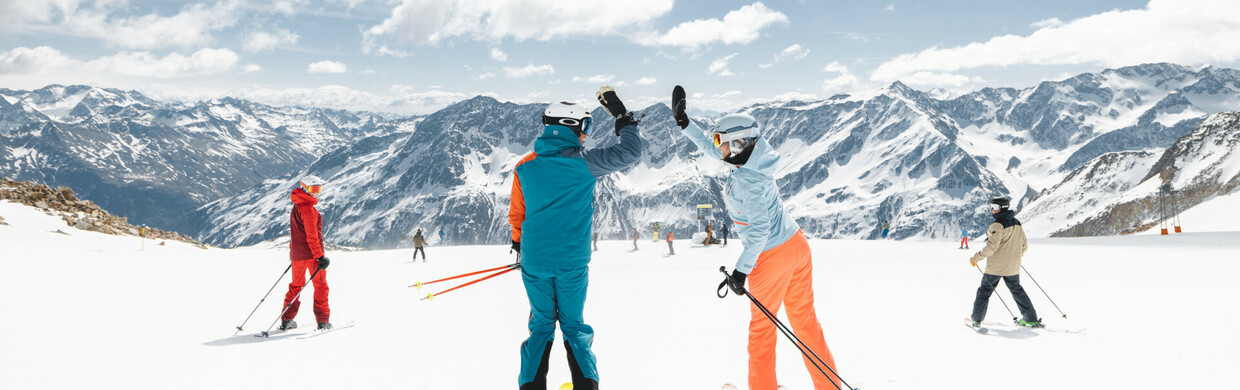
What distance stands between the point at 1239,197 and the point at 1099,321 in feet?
270

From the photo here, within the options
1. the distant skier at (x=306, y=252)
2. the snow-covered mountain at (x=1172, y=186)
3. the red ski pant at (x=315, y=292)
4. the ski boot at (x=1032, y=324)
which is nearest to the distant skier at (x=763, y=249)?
the ski boot at (x=1032, y=324)

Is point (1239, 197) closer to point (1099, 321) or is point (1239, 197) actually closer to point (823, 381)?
point (1099, 321)

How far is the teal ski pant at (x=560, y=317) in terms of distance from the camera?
480 centimetres

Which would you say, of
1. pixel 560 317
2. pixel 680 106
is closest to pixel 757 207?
pixel 680 106

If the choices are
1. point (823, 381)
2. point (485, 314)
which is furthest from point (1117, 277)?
point (485, 314)

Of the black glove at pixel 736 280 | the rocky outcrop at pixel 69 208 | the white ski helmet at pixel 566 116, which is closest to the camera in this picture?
the black glove at pixel 736 280

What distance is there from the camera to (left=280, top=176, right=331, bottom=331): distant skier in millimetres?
8305

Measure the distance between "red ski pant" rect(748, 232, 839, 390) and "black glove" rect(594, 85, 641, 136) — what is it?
5.28 feet

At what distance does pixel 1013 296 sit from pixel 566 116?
686 centimetres

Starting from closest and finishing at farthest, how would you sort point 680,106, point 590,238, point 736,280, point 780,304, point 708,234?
point 736,280, point 590,238, point 780,304, point 680,106, point 708,234

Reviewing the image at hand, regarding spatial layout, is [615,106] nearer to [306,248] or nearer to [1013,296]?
A: [306,248]

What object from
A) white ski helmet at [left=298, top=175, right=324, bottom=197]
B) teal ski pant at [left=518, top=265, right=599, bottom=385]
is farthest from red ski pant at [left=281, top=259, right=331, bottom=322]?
teal ski pant at [left=518, top=265, right=599, bottom=385]

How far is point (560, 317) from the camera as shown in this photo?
4.91 m

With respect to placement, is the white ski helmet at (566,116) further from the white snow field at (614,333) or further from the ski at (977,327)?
the ski at (977,327)
